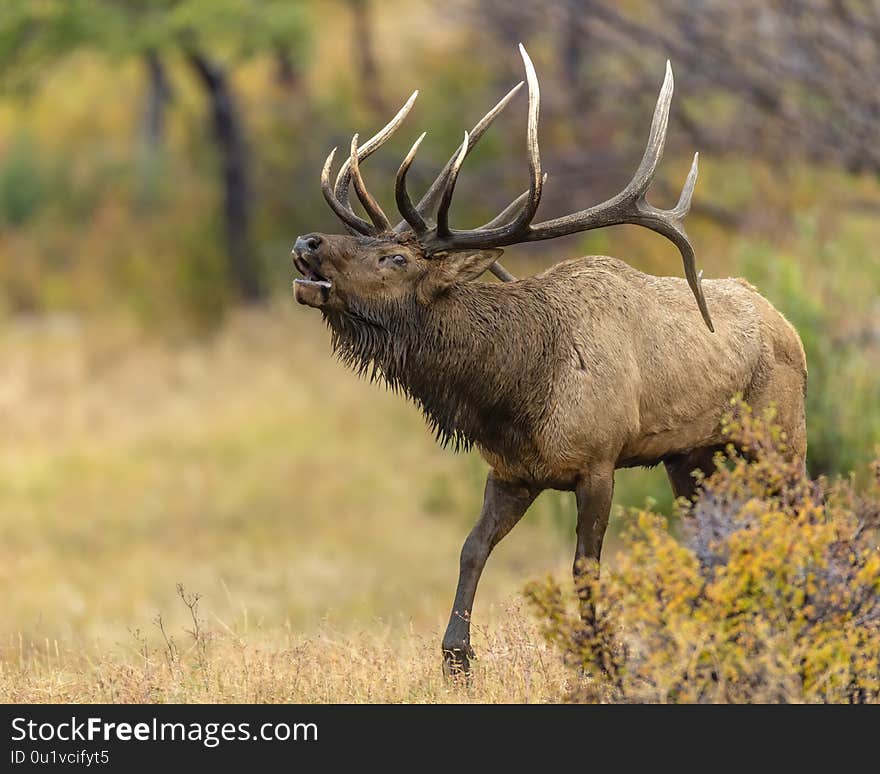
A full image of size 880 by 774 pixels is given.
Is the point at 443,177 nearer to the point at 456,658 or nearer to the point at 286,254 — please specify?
the point at 456,658

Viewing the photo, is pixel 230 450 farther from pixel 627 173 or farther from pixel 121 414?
pixel 627 173

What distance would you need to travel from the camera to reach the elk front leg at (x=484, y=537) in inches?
272

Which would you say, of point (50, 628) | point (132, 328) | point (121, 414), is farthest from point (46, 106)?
point (50, 628)

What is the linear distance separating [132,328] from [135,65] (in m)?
8.13

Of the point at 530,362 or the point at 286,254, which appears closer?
the point at 530,362

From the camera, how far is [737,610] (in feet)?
19.9

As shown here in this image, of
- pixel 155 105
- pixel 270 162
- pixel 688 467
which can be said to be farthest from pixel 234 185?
pixel 688 467

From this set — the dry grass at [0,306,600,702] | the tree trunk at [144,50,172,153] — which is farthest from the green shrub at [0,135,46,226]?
the dry grass at [0,306,600,702]

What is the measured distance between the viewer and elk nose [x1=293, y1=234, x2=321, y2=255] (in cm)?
667

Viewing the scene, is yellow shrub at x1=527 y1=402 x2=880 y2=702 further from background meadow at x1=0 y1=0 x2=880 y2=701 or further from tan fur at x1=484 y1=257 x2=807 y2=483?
background meadow at x1=0 y1=0 x2=880 y2=701

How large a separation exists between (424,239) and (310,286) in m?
Answer: 0.60

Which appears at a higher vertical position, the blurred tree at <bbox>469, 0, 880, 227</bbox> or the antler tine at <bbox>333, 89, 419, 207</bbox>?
the blurred tree at <bbox>469, 0, 880, 227</bbox>

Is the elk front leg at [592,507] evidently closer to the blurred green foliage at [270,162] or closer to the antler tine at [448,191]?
the antler tine at [448,191]

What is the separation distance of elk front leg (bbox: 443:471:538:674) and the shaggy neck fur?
23cm
